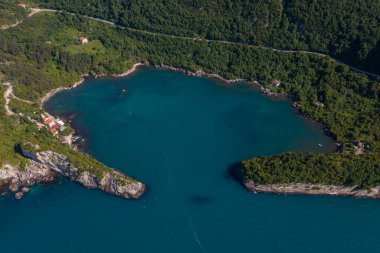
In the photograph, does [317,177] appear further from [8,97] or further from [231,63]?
[8,97]

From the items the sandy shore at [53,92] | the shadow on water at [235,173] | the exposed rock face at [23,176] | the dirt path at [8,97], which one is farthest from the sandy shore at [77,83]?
the shadow on water at [235,173]

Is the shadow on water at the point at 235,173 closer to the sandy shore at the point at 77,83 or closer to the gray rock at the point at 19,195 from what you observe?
the gray rock at the point at 19,195

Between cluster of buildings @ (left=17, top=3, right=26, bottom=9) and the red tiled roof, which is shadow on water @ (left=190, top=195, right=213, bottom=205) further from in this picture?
cluster of buildings @ (left=17, top=3, right=26, bottom=9)

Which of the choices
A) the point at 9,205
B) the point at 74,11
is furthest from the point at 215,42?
the point at 9,205

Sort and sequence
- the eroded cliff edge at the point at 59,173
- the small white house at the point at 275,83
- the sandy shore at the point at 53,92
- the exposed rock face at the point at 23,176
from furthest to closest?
the small white house at the point at 275,83 → the sandy shore at the point at 53,92 → the exposed rock face at the point at 23,176 → the eroded cliff edge at the point at 59,173

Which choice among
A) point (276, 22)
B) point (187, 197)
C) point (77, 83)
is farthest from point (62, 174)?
point (276, 22)

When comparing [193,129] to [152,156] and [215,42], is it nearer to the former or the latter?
[152,156]
